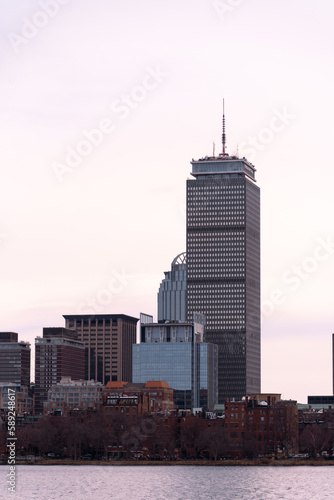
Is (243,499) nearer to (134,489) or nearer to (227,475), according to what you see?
(134,489)

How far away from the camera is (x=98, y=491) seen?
6127 inches

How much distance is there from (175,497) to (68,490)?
18.4 metres

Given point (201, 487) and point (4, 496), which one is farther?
point (201, 487)

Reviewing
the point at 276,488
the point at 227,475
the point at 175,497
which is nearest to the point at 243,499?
the point at 175,497

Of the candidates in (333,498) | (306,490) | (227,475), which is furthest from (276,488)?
(227,475)

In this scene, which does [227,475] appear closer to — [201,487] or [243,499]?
[201,487]

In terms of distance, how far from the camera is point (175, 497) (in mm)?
145250

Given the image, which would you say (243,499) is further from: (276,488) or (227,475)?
(227,475)

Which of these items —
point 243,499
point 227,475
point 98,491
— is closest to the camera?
point 243,499

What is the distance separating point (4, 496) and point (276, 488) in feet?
124

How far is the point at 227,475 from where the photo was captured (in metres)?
188

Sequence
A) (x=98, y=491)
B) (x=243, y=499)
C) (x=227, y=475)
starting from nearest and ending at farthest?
(x=243, y=499) < (x=98, y=491) < (x=227, y=475)

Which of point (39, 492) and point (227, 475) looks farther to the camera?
point (227, 475)

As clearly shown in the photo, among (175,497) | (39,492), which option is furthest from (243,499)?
(39,492)
